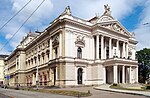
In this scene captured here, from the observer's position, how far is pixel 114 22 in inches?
2302

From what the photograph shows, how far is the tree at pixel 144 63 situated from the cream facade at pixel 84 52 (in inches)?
827

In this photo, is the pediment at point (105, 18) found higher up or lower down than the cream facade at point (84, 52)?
higher up

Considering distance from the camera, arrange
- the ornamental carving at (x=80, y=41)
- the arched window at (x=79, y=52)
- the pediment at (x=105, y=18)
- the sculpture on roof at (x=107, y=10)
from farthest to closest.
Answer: the sculpture on roof at (x=107, y=10) < the pediment at (x=105, y=18) < the arched window at (x=79, y=52) < the ornamental carving at (x=80, y=41)

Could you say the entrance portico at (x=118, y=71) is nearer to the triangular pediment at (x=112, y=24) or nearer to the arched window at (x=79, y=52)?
the arched window at (x=79, y=52)

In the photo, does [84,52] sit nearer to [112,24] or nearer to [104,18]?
[104,18]

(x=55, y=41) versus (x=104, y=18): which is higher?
(x=104, y=18)

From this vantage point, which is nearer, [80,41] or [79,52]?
[80,41]

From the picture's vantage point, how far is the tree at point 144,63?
81250mm

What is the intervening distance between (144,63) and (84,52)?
38.3 metres

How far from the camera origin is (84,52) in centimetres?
5306

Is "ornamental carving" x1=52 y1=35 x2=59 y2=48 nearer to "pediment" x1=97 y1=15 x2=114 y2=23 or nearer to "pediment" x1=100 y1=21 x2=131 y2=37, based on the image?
"pediment" x1=97 y1=15 x2=114 y2=23

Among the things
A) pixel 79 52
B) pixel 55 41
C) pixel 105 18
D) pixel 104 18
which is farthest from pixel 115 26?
pixel 55 41

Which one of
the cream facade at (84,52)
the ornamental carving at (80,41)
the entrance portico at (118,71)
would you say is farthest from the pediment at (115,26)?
the entrance portico at (118,71)

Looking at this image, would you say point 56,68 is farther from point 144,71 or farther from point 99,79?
point 144,71
